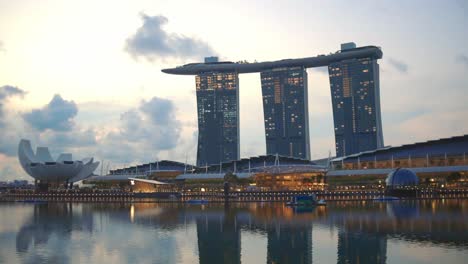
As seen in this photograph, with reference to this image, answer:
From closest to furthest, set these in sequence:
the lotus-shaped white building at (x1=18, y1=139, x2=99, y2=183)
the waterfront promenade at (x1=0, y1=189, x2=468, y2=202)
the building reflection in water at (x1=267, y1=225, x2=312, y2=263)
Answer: the building reflection in water at (x1=267, y1=225, x2=312, y2=263)
the waterfront promenade at (x1=0, y1=189, x2=468, y2=202)
the lotus-shaped white building at (x1=18, y1=139, x2=99, y2=183)

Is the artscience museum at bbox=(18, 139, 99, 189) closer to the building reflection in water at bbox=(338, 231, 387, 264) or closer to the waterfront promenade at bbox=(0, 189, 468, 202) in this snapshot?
the waterfront promenade at bbox=(0, 189, 468, 202)

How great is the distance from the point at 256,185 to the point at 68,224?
97588 millimetres

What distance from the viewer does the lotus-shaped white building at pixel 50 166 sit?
166750 millimetres

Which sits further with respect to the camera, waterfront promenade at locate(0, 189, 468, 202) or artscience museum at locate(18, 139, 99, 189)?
artscience museum at locate(18, 139, 99, 189)

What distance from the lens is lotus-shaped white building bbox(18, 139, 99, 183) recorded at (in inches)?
6565

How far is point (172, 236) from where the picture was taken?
2280 inches

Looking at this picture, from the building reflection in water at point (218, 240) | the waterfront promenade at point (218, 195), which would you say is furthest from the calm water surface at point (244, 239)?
the waterfront promenade at point (218, 195)

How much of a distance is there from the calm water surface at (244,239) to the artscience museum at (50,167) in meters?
90.2

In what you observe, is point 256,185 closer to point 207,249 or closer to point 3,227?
point 3,227

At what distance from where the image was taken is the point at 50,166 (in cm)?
16600

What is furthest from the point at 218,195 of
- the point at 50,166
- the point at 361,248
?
the point at 361,248

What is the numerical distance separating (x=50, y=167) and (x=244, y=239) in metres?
126

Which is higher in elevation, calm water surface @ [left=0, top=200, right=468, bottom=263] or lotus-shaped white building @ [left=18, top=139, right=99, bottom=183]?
lotus-shaped white building @ [left=18, top=139, right=99, bottom=183]

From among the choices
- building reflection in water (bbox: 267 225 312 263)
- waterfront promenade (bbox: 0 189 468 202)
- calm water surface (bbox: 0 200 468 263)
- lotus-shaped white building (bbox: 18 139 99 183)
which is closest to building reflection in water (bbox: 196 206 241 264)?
calm water surface (bbox: 0 200 468 263)
